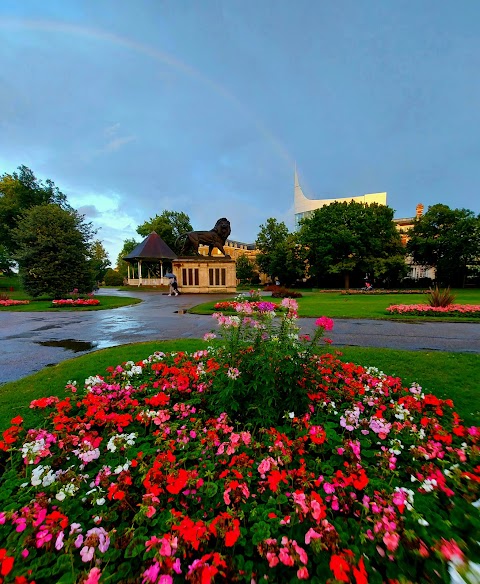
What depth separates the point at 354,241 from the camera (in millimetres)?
33188

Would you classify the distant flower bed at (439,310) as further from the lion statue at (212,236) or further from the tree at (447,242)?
the tree at (447,242)

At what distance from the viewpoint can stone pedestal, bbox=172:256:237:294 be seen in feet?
98.2

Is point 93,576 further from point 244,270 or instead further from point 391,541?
point 244,270

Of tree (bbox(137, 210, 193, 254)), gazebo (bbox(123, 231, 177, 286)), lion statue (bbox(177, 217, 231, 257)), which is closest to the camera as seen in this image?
lion statue (bbox(177, 217, 231, 257))

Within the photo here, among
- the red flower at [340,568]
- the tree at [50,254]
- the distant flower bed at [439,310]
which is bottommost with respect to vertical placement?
the distant flower bed at [439,310]

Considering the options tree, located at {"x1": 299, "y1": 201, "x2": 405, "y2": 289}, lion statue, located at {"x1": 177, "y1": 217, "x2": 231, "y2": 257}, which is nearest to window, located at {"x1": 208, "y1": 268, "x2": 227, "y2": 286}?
lion statue, located at {"x1": 177, "y1": 217, "x2": 231, "y2": 257}

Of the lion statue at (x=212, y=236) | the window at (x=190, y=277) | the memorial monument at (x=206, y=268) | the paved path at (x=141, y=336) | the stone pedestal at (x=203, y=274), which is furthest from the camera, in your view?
the window at (x=190, y=277)

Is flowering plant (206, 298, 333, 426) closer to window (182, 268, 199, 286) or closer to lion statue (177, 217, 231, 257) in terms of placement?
lion statue (177, 217, 231, 257)

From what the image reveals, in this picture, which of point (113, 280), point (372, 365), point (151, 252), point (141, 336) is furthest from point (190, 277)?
point (113, 280)

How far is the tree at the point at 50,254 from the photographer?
20391 millimetres

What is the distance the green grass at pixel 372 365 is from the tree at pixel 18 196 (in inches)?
1429

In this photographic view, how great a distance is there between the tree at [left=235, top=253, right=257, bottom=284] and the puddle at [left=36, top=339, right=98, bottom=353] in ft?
180

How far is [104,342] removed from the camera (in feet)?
24.9

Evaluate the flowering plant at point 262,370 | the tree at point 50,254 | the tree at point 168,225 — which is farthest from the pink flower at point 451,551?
the tree at point 168,225
